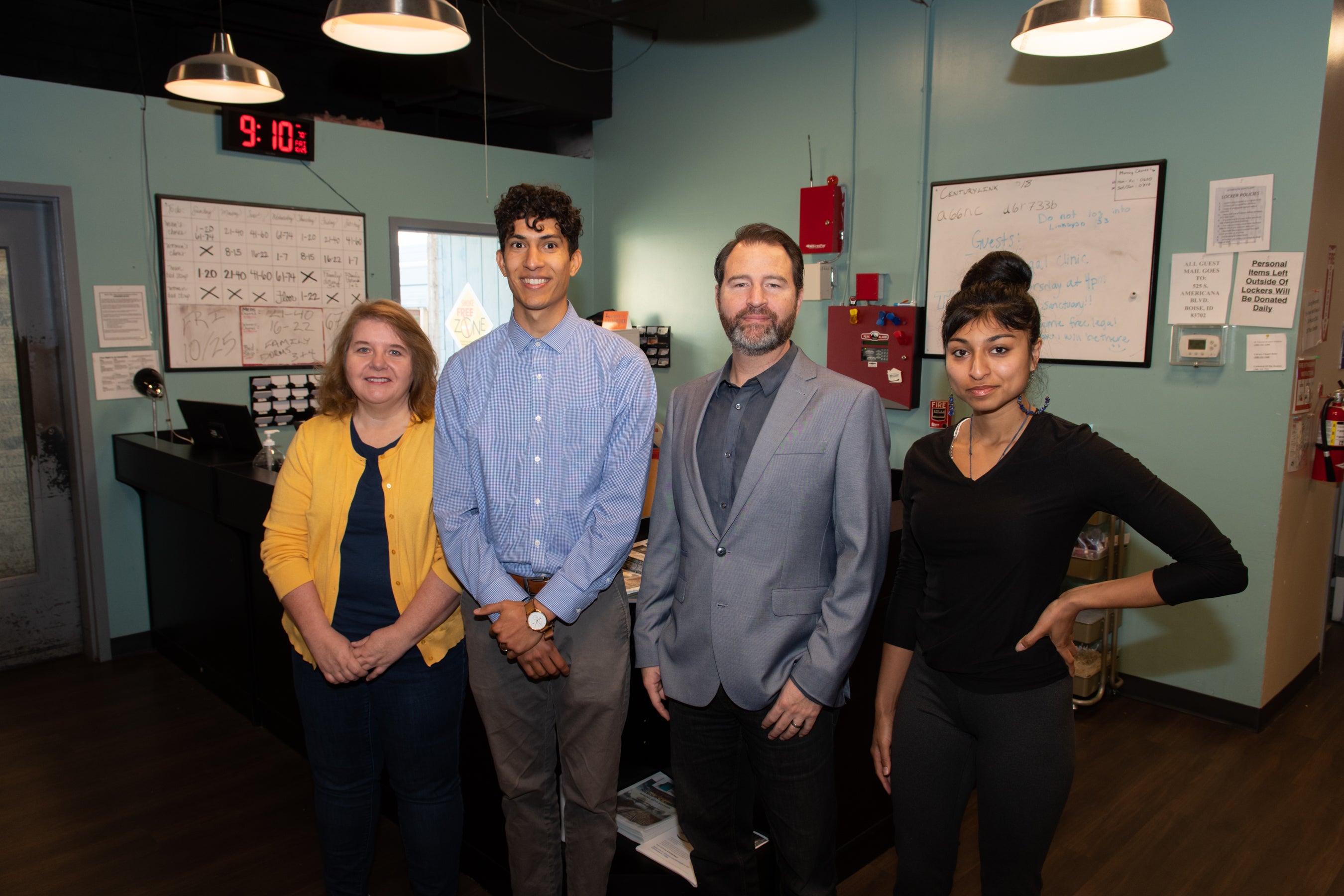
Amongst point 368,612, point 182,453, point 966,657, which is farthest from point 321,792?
point 182,453

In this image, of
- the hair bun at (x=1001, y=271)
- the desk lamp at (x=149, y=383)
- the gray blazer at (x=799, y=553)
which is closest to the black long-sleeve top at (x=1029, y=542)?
the gray blazer at (x=799, y=553)

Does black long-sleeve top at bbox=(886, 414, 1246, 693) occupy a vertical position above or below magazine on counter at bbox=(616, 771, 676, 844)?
above

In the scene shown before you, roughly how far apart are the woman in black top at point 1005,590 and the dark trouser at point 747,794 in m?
0.15

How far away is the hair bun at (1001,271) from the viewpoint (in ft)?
5.50

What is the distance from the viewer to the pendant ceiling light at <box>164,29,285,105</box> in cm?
308

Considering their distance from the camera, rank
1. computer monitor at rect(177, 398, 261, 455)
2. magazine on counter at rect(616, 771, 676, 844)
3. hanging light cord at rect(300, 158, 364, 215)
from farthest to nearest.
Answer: hanging light cord at rect(300, 158, 364, 215), computer monitor at rect(177, 398, 261, 455), magazine on counter at rect(616, 771, 676, 844)

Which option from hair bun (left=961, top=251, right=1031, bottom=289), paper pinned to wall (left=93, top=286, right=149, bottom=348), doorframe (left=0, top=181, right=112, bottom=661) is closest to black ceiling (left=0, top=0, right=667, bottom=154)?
doorframe (left=0, top=181, right=112, bottom=661)

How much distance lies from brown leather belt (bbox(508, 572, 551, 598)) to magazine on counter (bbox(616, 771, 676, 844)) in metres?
0.69

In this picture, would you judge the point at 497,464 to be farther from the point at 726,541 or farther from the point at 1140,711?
the point at 1140,711

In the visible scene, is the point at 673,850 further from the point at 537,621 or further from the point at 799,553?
the point at 799,553

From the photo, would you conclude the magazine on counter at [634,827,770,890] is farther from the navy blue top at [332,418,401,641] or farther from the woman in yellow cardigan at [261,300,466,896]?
the navy blue top at [332,418,401,641]

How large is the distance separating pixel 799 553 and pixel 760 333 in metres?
0.43

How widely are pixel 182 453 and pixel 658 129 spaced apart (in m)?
3.37

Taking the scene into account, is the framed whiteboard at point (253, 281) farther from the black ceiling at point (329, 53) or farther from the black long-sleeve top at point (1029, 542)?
the black long-sleeve top at point (1029, 542)
